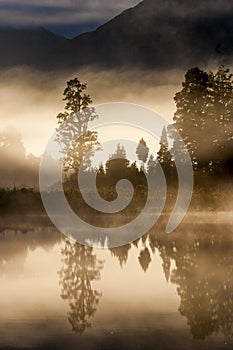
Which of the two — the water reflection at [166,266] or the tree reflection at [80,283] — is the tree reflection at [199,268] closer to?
the water reflection at [166,266]

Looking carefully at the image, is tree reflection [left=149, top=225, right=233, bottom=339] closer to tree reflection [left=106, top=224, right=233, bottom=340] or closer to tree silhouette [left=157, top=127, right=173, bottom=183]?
tree reflection [left=106, top=224, right=233, bottom=340]

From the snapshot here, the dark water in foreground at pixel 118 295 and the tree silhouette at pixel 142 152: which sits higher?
the tree silhouette at pixel 142 152

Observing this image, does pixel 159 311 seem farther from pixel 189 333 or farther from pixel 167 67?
pixel 167 67

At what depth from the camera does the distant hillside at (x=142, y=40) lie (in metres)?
144

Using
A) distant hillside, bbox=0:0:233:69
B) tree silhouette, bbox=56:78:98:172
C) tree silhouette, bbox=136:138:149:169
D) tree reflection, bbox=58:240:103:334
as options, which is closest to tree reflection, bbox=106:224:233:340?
tree reflection, bbox=58:240:103:334

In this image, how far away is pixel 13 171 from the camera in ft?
589

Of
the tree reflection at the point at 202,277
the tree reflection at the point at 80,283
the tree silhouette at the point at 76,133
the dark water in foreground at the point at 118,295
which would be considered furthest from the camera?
the tree silhouette at the point at 76,133

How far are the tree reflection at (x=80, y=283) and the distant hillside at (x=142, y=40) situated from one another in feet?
339

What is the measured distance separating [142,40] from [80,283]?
144979 millimetres

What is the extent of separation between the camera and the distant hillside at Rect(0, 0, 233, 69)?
144m

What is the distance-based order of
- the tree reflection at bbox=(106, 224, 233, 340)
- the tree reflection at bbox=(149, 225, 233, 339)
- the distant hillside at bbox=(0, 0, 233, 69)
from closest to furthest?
1. the tree reflection at bbox=(149, 225, 233, 339)
2. the tree reflection at bbox=(106, 224, 233, 340)
3. the distant hillside at bbox=(0, 0, 233, 69)

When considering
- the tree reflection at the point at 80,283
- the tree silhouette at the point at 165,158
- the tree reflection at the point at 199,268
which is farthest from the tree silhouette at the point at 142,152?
the tree reflection at the point at 80,283

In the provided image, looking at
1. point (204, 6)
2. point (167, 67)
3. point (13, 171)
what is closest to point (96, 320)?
point (167, 67)

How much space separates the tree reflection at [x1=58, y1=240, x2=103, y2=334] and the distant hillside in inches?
4070
